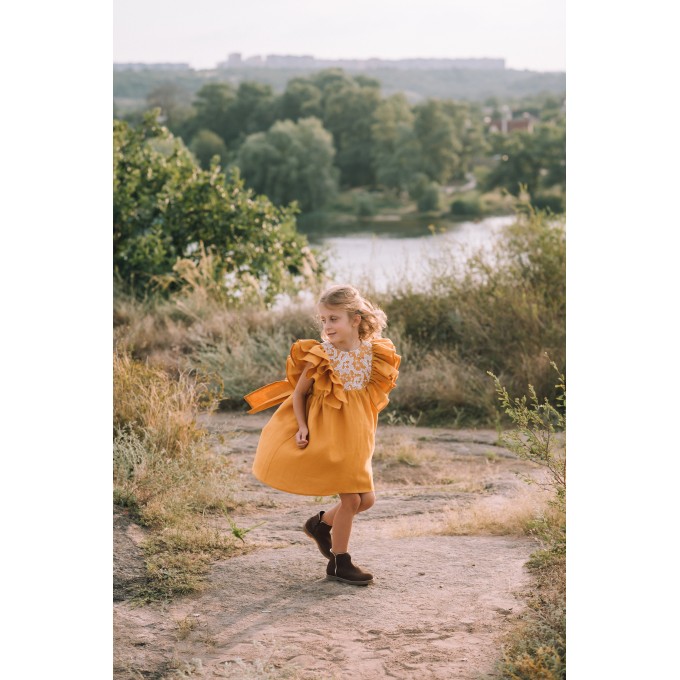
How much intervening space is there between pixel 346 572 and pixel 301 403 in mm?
601

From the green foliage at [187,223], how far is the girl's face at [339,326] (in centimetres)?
450

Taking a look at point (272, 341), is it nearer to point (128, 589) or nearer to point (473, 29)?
point (473, 29)

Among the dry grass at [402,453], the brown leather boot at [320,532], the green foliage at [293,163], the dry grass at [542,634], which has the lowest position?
the dry grass at [402,453]

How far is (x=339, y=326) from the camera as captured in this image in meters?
3.16

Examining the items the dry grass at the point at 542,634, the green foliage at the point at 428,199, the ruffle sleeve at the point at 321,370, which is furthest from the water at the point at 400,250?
the dry grass at the point at 542,634

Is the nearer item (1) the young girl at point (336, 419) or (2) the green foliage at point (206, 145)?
(1) the young girl at point (336, 419)

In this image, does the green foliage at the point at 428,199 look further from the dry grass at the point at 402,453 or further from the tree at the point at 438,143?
the dry grass at the point at 402,453

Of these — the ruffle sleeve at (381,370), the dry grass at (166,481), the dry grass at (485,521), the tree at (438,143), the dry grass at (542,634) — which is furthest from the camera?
the tree at (438,143)

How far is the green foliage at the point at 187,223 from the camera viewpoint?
25.5 ft

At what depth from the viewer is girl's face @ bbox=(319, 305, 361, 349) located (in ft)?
10.3

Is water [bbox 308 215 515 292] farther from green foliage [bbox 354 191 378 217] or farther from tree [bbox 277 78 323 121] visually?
tree [bbox 277 78 323 121]

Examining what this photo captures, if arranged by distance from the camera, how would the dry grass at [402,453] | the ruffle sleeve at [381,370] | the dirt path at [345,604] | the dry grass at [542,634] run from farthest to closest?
the dry grass at [402,453], the ruffle sleeve at [381,370], the dirt path at [345,604], the dry grass at [542,634]

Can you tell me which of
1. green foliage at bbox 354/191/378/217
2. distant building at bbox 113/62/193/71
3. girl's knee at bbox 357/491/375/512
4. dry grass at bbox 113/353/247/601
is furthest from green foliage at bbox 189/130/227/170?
girl's knee at bbox 357/491/375/512
